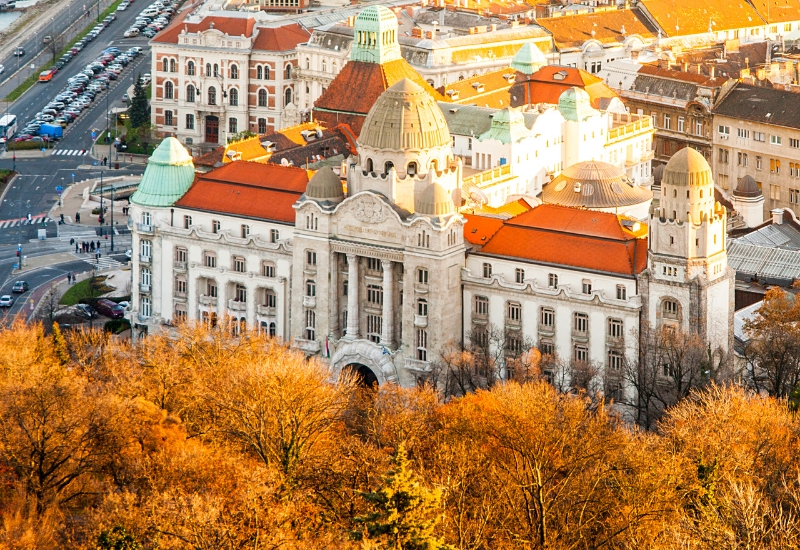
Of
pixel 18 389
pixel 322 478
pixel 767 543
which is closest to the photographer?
pixel 767 543

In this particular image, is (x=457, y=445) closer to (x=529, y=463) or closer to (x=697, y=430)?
(x=529, y=463)

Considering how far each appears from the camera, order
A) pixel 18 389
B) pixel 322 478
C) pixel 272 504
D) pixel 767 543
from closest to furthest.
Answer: pixel 767 543
pixel 272 504
pixel 322 478
pixel 18 389

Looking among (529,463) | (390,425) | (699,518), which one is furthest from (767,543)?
(390,425)

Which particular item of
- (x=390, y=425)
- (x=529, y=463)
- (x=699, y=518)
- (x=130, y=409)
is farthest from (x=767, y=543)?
(x=130, y=409)

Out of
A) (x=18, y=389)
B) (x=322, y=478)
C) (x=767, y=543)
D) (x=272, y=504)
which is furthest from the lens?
(x=18, y=389)

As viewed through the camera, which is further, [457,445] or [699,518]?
[457,445]

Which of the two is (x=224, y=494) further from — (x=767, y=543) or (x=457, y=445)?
(x=767, y=543)
